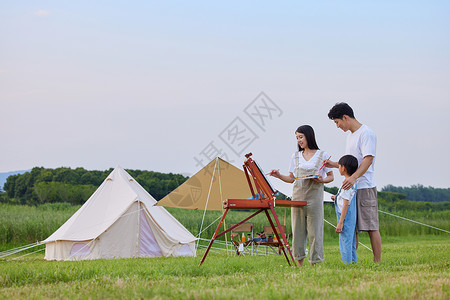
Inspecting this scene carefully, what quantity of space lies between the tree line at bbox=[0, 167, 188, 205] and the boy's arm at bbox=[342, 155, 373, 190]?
22328 mm

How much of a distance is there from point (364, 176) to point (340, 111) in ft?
2.50

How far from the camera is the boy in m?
5.12

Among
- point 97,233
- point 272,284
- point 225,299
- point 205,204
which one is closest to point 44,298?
point 225,299

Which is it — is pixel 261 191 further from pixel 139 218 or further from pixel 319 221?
pixel 139 218

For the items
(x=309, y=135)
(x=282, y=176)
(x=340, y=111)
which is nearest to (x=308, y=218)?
(x=282, y=176)

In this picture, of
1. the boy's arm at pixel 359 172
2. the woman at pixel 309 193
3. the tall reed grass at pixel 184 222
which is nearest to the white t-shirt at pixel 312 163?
the woman at pixel 309 193

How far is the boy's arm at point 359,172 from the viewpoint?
5.03 m

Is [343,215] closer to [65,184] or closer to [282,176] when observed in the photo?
[282,176]

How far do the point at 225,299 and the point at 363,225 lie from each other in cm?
270

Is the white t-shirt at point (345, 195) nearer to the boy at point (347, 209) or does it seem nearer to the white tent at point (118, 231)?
the boy at point (347, 209)

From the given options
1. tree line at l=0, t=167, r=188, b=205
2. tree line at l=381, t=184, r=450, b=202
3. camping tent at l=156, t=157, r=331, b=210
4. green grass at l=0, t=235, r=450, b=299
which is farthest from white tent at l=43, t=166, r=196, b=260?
tree line at l=381, t=184, r=450, b=202

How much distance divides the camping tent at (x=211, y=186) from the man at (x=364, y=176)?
6.01 m

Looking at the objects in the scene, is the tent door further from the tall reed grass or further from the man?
the man

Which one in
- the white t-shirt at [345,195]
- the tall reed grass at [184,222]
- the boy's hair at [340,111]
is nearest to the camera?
the white t-shirt at [345,195]
